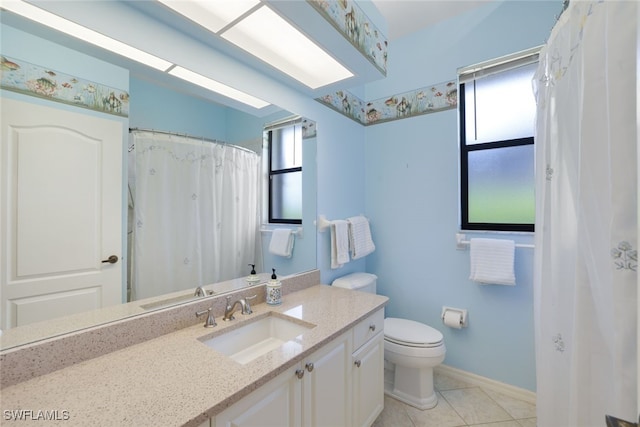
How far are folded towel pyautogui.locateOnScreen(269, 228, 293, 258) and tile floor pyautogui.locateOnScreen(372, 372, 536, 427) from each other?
1210 millimetres

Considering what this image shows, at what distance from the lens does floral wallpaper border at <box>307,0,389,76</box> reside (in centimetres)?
121

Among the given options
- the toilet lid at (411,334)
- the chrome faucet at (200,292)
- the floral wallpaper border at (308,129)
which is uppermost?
the floral wallpaper border at (308,129)

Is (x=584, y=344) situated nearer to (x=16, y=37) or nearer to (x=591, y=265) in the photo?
(x=591, y=265)

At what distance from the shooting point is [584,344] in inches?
31.8

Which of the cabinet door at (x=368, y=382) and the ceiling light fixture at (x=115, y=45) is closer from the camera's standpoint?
the ceiling light fixture at (x=115, y=45)

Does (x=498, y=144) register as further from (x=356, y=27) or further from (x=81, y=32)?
(x=81, y=32)

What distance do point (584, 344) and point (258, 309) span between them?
4.22ft

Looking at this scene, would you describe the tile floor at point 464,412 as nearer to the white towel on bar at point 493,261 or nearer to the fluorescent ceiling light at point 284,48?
the white towel on bar at point 493,261

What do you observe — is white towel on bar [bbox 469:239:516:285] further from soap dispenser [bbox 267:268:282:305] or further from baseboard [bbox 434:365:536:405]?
soap dispenser [bbox 267:268:282:305]

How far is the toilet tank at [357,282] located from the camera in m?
2.05

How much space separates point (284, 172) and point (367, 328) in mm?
1091

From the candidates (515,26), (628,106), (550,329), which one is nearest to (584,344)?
(550,329)

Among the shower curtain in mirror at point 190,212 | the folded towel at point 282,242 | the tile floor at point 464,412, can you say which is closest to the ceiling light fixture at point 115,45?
the shower curtain in mirror at point 190,212

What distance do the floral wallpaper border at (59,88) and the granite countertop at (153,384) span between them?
89 centimetres
